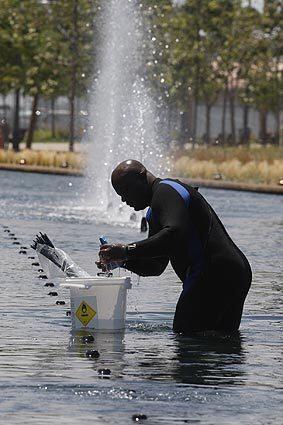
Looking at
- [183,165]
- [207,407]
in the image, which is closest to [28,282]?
[207,407]

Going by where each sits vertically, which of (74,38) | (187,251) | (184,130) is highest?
(74,38)

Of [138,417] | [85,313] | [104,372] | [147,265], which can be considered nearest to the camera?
[138,417]

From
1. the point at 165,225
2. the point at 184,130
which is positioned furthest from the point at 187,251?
the point at 184,130

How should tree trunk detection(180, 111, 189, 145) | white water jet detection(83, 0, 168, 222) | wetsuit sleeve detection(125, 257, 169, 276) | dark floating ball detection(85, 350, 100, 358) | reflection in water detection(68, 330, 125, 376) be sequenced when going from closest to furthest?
reflection in water detection(68, 330, 125, 376) < dark floating ball detection(85, 350, 100, 358) < wetsuit sleeve detection(125, 257, 169, 276) < white water jet detection(83, 0, 168, 222) < tree trunk detection(180, 111, 189, 145)

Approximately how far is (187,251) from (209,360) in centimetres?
91

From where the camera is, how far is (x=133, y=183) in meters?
11.5

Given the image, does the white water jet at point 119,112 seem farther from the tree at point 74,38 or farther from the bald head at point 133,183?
the bald head at point 133,183

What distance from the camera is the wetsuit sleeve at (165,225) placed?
1144 cm

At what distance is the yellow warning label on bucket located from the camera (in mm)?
12156

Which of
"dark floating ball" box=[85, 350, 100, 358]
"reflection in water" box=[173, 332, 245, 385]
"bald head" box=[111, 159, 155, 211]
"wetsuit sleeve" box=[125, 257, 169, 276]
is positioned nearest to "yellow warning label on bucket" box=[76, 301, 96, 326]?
"wetsuit sleeve" box=[125, 257, 169, 276]

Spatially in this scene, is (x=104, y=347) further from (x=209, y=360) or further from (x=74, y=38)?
(x=74, y=38)

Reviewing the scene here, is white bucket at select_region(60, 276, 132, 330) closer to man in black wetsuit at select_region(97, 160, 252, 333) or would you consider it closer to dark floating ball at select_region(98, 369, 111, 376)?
man in black wetsuit at select_region(97, 160, 252, 333)

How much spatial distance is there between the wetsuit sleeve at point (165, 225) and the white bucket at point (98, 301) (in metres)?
0.52

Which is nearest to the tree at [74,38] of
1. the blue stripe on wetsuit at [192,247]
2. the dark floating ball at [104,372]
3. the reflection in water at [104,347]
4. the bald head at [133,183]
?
the reflection in water at [104,347]
